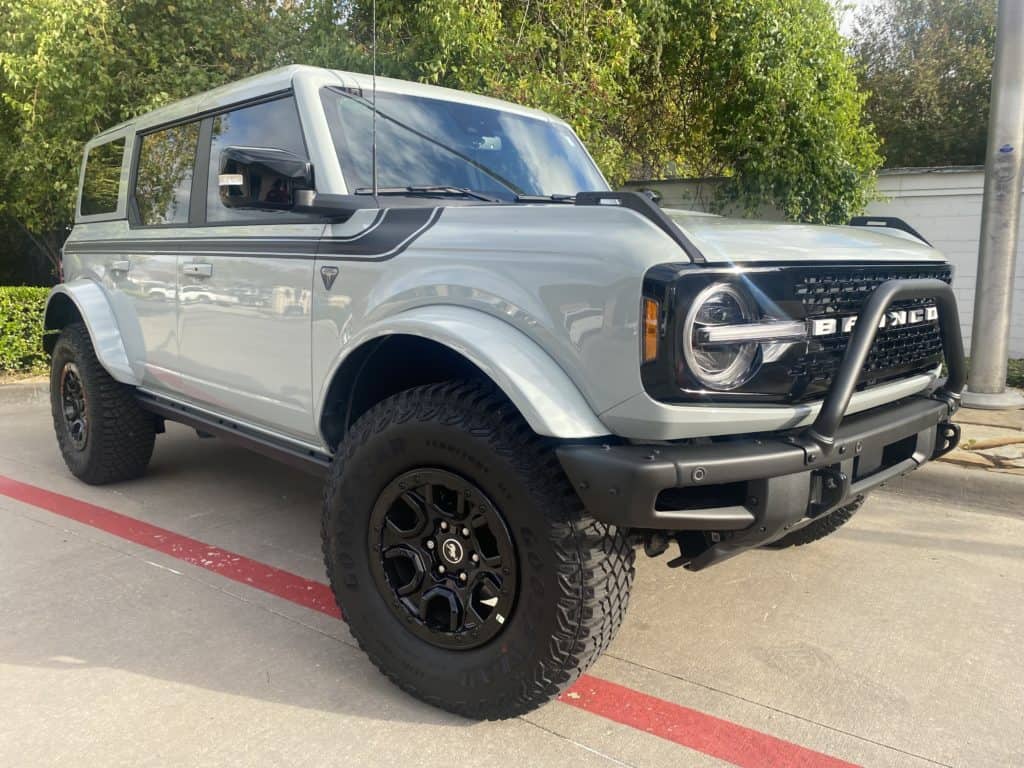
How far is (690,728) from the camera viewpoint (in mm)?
2389

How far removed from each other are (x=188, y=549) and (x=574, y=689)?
2050 millimetres

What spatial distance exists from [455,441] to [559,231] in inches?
25.1

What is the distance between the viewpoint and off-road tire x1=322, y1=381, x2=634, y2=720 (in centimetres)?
215

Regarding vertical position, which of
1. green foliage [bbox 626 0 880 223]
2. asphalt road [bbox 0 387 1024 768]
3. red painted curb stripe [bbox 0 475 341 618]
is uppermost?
green foliage [bbox 626 0 880 223]

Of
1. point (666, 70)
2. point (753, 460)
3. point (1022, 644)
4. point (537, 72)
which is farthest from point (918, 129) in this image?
point (753, 460)

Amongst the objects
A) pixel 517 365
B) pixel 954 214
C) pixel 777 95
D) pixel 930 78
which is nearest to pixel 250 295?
pixel 517 365

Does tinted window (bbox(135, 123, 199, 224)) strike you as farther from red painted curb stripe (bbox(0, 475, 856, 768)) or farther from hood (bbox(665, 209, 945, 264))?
hood (bbox(665, 209, 945, 264))

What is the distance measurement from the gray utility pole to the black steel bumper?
162 inches

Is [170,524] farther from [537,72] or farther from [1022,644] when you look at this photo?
[537,72]

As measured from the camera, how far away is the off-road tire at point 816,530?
3447mm

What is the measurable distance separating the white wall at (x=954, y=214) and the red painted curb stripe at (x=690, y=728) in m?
6.65

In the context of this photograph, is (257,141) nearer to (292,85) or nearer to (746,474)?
(292,85)

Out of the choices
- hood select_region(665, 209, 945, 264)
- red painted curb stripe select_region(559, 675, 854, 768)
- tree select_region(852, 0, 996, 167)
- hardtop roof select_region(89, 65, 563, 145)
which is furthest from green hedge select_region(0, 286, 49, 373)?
tree select_region(852, 0, 996, 167)

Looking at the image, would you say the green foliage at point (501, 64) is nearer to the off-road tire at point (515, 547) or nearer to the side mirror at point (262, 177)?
the side mirror at point (262, 177)
